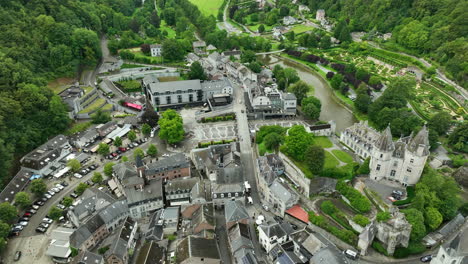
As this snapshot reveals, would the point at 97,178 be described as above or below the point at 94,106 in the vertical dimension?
below

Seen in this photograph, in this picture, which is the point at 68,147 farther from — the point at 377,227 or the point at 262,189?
the point at 377,227

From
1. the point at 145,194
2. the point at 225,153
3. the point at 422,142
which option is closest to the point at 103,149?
the point at 145,194

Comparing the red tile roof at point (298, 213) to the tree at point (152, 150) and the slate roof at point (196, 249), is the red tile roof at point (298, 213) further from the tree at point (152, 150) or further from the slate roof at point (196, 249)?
the tree at point (152, 150)

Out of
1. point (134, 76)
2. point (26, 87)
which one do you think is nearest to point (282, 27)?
point (134, 76)

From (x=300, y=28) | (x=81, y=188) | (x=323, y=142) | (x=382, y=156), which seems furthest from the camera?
(x=300, y=28)

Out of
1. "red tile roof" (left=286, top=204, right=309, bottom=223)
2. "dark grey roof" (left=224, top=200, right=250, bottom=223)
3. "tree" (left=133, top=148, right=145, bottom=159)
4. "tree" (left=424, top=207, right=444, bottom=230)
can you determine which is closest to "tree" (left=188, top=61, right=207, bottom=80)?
"tree" (left=133, top=148, right=145, bottom=159)

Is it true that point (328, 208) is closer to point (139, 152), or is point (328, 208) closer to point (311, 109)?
point (311, 109)
